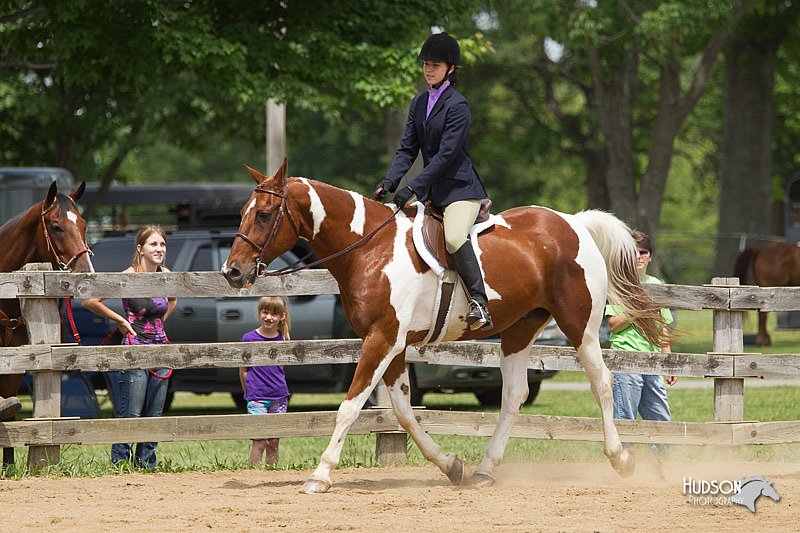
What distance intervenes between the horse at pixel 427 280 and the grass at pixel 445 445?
35.5 inches

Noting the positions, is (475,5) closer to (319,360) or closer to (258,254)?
(319,360)

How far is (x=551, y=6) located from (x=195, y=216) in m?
8.77

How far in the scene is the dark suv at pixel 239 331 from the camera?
1291 centimetres

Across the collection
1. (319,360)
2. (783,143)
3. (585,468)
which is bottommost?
(585,468)

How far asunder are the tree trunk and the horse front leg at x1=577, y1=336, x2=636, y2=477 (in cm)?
2215

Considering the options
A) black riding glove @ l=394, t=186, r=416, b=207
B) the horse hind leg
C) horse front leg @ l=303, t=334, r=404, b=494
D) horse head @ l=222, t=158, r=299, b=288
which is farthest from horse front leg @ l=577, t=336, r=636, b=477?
horse head @ l=222, t=158, r=299, b=288

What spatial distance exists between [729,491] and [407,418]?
2.08 metres

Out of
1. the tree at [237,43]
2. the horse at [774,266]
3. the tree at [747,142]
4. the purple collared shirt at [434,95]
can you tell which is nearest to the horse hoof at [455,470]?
the purple collared shirt at [434,95]

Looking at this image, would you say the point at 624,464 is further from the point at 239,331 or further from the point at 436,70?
the point at 239,331

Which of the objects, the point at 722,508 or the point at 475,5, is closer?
the point at 722,508

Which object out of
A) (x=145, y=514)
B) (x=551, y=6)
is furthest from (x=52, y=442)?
(x=551, y=6)

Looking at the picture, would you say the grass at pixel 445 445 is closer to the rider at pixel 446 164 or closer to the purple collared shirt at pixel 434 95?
the rider at pixel 446 164

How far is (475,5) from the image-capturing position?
18.6 metres

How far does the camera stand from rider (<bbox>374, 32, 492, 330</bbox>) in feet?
24.6
